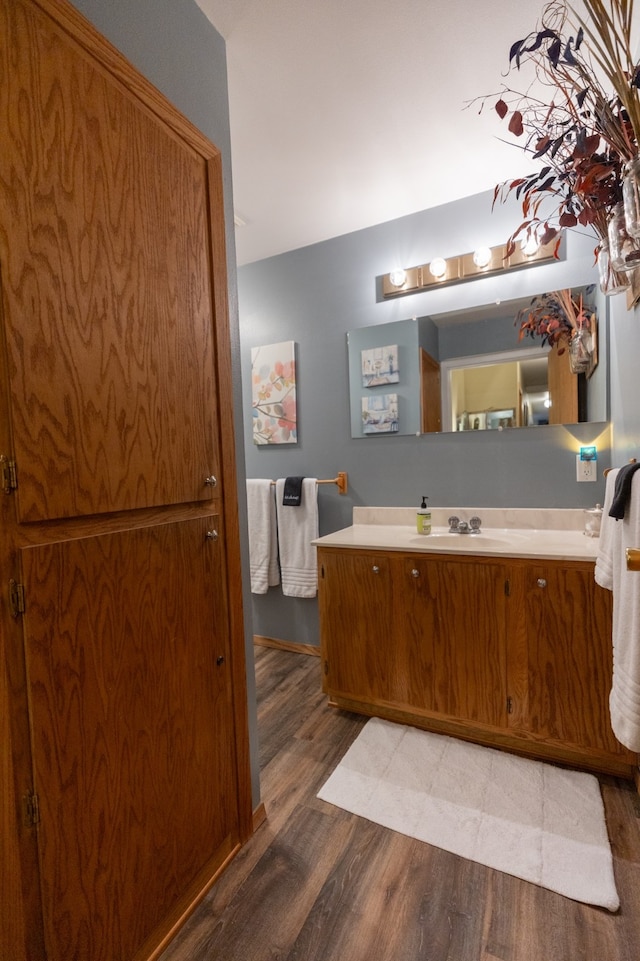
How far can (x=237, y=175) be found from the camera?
1.94 metres

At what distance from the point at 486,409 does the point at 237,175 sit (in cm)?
164

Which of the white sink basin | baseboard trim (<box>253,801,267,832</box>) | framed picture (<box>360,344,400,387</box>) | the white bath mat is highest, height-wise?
framed picture (<box>360,344,400,387</box>)

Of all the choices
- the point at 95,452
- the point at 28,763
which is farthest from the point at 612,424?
the point at 28,763

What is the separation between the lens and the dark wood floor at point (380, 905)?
3.40 feet

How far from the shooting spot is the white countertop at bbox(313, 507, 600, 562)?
5.43 feet

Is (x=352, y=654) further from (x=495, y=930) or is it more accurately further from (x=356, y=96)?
(x=356, y=96)

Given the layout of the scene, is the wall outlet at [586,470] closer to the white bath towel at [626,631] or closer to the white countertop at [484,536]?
the white countertop at [484,536]

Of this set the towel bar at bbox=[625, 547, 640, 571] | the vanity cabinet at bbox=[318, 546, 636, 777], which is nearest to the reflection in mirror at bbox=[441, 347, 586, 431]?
the vanity cabinet at bbox=[318, 546, 636, 777]

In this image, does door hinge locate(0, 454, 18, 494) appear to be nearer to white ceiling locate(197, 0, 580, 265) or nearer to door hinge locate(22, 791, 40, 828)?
door hinge locate(22, 791, 40, 828)

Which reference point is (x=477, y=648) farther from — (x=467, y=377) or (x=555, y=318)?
(x=555, y=318)

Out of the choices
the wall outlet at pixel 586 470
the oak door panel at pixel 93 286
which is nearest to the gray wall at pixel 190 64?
the oak door panel at pixel 93 286

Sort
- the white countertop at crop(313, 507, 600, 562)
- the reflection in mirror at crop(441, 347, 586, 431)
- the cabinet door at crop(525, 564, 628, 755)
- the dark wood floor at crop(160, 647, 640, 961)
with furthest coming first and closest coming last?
the reflection in mirror at crop(441, 347, 586, 431) < the white countertop at crop(313, 507, 600, 562) < the cabinet door at crop(525, 564, 628, 755) < the dark wood floor at crop(160, 647, 640, 961)

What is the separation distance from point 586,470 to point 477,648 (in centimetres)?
98

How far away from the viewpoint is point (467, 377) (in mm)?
2180
